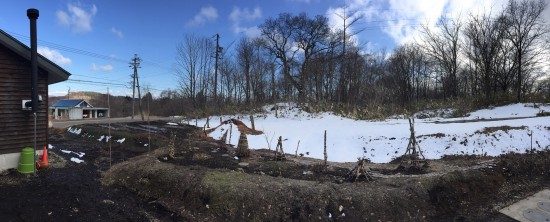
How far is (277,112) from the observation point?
1022 inches

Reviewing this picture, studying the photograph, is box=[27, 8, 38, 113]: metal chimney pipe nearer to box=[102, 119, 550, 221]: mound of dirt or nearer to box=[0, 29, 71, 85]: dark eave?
box=[0, 29, 71, 85]: dark eave

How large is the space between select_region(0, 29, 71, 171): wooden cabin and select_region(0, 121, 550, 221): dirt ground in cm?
83

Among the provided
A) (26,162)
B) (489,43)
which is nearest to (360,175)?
(26,162)

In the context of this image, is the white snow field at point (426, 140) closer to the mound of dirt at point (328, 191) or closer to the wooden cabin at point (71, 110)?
the mound of dirt at point (328, 191)

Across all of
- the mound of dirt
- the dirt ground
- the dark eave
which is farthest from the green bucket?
the dark eave

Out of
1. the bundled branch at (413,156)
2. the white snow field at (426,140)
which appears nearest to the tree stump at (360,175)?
the bundled branch at (413,156)

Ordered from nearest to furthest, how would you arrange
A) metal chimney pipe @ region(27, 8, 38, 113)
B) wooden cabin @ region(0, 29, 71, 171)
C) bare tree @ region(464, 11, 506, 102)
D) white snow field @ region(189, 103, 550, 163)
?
metal chimney pipe @ region(27, 8, 38, 113)
wooden cabin @ region(0, 29, 71, 171)
white snow field @ region(189, 103, 550, 163)
bare tree @ region(464, 11, 506, 102)

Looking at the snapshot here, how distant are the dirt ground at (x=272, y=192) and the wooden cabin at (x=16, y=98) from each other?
83 centimetres

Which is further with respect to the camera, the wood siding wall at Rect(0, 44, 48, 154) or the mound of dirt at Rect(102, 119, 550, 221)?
the wood siding wall at Rect(0, 44, 48, 154)

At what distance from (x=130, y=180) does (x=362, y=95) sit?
1094 inches

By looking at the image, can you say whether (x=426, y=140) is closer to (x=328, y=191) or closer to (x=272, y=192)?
(x=328, y=191)

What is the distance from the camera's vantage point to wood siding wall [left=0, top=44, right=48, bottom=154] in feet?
28.2

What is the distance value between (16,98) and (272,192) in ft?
23.4

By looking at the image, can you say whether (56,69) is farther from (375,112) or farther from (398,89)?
(398,89)
